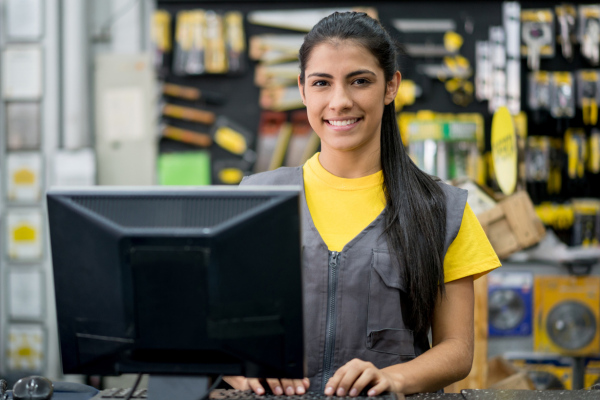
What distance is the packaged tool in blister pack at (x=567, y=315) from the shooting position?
3.01 metres

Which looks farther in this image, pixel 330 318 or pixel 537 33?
pixel 537 33

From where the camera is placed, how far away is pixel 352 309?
3.94 ft

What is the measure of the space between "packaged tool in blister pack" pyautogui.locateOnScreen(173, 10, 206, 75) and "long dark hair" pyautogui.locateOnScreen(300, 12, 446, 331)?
99.9 inches

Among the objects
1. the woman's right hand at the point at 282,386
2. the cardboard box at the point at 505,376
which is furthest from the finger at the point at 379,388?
the cardboard box at the point at 505,376

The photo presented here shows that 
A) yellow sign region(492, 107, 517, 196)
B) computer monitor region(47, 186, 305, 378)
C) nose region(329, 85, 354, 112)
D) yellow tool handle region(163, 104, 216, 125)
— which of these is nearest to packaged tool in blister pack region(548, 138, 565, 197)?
yellow sign region(492, 107, 517, 196)

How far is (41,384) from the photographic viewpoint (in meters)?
0.95

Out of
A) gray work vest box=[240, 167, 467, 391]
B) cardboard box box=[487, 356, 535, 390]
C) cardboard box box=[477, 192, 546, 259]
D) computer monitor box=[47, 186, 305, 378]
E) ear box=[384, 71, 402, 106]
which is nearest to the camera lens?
computer monitor box=[47, 186, 305, 378]

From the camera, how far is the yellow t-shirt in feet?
4.04

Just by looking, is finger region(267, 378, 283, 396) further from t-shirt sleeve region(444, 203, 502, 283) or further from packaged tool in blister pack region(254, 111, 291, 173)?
packaged tool in blister pack region(254, 111, 291, 173)

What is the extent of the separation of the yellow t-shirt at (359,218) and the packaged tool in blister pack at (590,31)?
9.76 feet

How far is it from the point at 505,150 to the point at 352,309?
1396mm

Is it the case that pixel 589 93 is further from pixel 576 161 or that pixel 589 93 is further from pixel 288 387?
pixel 288 387

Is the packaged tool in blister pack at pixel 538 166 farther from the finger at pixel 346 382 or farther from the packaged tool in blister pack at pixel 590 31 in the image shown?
the finger at pixel 346 382

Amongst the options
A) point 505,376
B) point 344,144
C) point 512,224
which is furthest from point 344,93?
point 505,376
